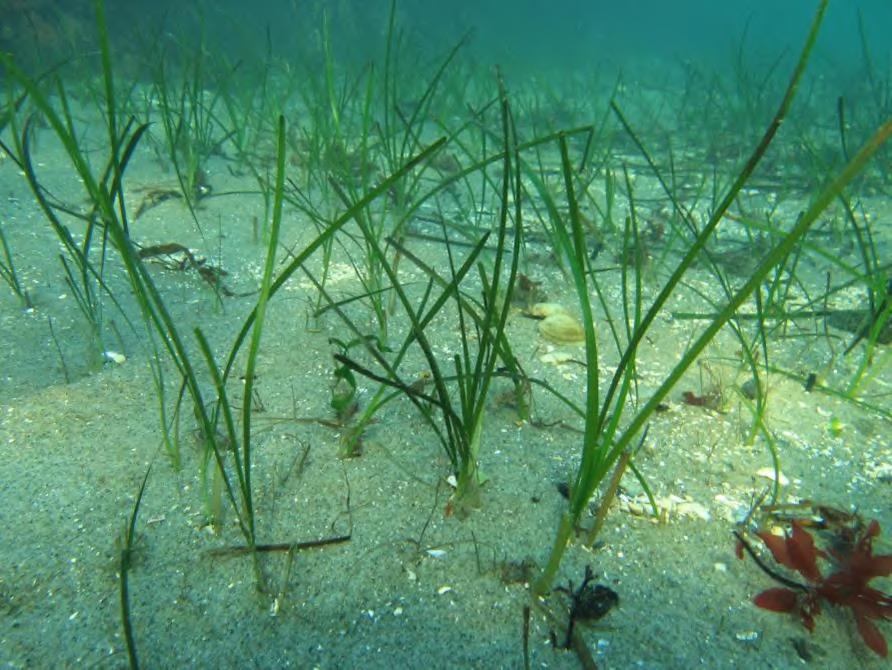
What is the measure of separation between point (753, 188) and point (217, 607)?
20.1ft

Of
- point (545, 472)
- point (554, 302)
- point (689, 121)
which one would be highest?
point (689, 121)

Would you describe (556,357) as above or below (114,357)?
above

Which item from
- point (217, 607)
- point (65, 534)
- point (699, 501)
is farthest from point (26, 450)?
point (699, 501)

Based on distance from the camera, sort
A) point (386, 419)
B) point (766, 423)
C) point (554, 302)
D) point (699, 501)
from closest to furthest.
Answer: point (699, 501)
point (386, 419)
point (766, 423)
point (554, 302)

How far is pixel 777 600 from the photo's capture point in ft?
5.23

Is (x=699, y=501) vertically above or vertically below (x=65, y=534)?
above

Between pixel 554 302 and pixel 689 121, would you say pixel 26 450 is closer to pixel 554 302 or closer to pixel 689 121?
pixel 554 302

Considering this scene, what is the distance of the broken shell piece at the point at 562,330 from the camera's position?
2923 millimetres

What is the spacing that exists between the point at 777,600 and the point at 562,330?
1.56 meters

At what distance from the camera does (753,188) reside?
5.90 metres

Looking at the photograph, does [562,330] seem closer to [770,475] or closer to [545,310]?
[545,310]

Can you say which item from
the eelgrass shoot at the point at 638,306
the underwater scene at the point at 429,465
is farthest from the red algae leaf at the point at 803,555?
the eelgrass shoot at the point at 638,306

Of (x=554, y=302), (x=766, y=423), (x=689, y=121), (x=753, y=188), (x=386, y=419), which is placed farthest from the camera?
(x=689, y=121)

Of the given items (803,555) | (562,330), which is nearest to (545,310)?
(562,330)
